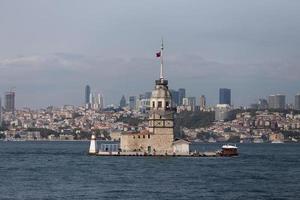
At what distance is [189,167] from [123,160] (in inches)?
541

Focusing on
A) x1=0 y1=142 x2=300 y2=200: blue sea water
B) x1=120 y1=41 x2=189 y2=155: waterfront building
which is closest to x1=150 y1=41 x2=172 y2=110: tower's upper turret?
x1=120 y1=41 x2=189 y2=155: waterfront building

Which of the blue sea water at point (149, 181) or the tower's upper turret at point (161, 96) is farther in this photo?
the tower's upper turret at point (161, 96)

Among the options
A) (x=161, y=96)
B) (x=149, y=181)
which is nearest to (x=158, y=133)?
(x=161, y=96)

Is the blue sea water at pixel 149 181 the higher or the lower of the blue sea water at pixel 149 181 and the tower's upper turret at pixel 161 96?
the lower

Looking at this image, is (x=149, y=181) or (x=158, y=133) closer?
(x=149, y=181)

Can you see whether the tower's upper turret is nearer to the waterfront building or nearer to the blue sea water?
the waterfront building

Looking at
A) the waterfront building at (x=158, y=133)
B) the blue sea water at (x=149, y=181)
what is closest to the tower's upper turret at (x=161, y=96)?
the waterfront building at (x=158, y=133)

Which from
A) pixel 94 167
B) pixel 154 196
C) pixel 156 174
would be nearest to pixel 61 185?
pixel 154 196

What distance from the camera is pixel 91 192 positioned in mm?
52625

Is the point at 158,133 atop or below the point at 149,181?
atop

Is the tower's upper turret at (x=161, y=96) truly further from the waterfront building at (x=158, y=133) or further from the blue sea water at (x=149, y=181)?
the blue sea water at (x=149, y=181)

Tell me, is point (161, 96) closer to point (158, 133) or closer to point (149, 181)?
point (158, 133)

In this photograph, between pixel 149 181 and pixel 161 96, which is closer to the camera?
pixel 149 181

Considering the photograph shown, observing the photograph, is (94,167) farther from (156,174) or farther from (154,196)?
(154,196)
